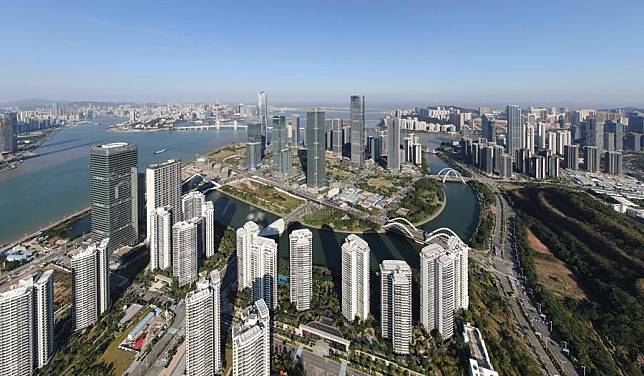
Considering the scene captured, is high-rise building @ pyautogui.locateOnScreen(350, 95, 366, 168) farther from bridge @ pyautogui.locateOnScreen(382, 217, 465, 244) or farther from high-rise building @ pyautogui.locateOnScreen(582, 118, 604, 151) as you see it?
high-rise building @ pyautogui.locateOnScreen(582, 118, 604, 151)

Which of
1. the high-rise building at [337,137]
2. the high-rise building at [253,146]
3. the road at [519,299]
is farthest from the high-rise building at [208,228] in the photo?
the high-rise building at [337,137]

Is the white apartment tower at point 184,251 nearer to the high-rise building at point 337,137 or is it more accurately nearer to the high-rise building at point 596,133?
the high-rise building at point 337,137

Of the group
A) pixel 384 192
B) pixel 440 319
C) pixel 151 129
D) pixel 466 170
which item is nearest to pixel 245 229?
pixel 440 319

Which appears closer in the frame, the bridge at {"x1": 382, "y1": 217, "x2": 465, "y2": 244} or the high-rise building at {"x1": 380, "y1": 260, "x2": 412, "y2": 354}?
the high-rise building at {"x1": 380, "y1": 260, "x2": 412, "y2": 354}

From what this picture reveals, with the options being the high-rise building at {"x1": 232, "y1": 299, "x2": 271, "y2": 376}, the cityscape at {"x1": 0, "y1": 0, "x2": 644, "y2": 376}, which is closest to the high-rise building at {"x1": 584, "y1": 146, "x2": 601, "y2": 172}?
the cityscape at {"x1": 0, "y1": 0, "x2": 644, "y2": 376}

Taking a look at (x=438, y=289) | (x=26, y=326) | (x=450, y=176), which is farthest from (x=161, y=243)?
(x=450, y=176)

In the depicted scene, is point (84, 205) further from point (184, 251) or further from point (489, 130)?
point (489, 130)

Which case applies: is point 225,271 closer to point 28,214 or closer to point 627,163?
point 28,214
